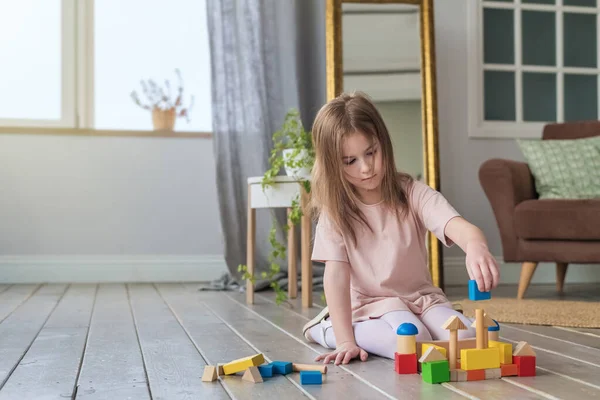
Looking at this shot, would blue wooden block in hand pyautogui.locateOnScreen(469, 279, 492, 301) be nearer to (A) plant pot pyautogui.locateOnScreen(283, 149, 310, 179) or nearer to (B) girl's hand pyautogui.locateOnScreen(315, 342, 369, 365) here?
(B) girl's hand pyautogui.locateOnScreen(315, 342, 369, 365)

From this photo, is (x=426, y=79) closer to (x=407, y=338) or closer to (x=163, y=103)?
(x=163, y=103)

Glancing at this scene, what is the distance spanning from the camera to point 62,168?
3887mm

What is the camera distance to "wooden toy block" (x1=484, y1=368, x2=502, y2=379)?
1467 millimetres

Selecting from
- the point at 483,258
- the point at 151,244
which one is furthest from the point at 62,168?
the point at 483,258

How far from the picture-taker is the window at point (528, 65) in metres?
4.04

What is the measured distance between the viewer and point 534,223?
3100mm

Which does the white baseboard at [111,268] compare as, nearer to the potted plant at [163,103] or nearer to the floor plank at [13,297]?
the floor plank at [13,297]

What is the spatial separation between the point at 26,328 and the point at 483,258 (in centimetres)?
148

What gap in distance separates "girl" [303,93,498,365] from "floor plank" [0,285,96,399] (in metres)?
0.56

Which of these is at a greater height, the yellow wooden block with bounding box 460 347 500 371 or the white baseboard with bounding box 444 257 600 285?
the yellow wooden block with bounding box 460 347 500 371

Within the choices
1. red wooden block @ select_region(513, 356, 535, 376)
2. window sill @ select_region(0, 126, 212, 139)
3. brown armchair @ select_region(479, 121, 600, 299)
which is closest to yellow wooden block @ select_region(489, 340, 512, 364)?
red wooden block @ select_region(513, 356, 535, 376)

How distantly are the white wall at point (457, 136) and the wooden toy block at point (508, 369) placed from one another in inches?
99.1

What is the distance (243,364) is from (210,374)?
2.6 inches

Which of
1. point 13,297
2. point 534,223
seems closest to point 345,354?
point 534,223
